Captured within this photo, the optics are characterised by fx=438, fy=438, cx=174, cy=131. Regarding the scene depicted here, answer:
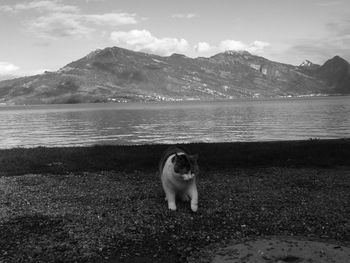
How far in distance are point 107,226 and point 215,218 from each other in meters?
3.25

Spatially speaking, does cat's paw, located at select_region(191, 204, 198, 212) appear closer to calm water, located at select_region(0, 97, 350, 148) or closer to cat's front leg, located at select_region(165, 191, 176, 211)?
cat's front leg, located at select_region(165, 191, 176, 211)

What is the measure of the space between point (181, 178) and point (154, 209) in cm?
147

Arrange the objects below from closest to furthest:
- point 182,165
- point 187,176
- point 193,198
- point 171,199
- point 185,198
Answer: point 187,176, point 182,165, point 193,198, point 171,199, point 185,198

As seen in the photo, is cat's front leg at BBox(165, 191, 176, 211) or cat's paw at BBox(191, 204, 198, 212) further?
cat's front leg at BBox(165, 191, 176, 211)

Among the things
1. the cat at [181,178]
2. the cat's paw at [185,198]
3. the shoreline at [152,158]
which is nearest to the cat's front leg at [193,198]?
the cat at [181,178]

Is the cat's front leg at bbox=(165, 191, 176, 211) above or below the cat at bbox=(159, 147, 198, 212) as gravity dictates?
below

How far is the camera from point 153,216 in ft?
44.7

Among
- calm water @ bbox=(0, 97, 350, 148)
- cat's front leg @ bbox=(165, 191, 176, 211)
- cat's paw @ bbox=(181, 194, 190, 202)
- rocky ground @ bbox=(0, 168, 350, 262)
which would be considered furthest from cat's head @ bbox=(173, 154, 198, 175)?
calm water @ bbox=(0, 97, 350, 148)

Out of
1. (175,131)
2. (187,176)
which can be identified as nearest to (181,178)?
(187,176)

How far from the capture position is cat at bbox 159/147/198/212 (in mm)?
13531

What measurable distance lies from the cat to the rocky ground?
44cm

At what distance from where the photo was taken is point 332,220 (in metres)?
13.0

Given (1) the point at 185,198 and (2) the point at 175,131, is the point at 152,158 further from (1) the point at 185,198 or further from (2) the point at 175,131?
(2) the point at 175,131

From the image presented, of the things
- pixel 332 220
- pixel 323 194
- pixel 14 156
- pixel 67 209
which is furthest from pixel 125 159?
pixel 332 220
